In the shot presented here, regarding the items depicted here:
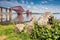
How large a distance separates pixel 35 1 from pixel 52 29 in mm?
1384

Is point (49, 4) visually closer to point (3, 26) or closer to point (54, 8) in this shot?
point (54, 8)

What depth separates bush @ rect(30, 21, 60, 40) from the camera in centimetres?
553

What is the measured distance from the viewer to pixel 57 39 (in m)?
5.55

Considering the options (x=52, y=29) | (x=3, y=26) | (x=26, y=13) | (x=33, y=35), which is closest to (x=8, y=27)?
(x=3, y=26)

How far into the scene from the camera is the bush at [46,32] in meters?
5.53

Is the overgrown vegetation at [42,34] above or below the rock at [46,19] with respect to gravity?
below

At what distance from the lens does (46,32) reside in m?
5.58

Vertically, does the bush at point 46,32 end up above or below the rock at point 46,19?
below

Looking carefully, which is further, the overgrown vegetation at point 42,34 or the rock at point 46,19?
the rock at point 46,19

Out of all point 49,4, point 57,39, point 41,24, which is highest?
point 49,4

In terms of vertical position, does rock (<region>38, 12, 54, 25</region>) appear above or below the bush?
above

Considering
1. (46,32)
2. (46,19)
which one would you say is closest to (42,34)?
(46,32)

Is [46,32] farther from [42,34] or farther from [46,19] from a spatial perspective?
[46,19]

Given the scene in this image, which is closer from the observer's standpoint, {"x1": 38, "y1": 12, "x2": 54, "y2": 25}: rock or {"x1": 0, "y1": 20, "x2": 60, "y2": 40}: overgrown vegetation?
{"x1": 0, "y1": 20, "x2": 60, "y2": 40}: overgrown vegetation
